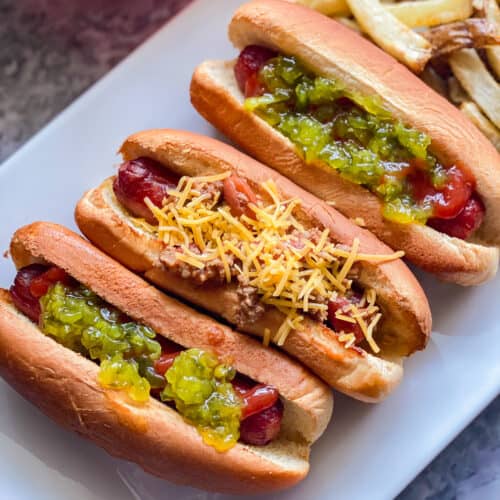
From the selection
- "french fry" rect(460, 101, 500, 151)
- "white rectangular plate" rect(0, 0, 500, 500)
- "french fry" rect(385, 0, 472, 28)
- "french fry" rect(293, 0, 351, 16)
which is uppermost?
"french fry" rect(293, 0, 351, 16)

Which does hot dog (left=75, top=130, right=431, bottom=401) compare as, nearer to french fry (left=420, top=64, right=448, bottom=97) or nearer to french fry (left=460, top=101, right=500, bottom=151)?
french fry (left=460, top=101, right=500, bottom=151)

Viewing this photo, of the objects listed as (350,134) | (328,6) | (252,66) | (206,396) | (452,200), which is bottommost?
(206,396)

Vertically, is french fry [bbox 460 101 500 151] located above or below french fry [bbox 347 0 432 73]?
below

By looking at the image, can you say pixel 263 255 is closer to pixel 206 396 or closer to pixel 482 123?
pixel 206 396

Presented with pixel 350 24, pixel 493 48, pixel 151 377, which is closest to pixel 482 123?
pixel 493 48

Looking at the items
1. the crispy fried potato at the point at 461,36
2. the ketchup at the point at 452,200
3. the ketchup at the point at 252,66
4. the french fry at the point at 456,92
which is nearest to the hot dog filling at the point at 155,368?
the ketchup at the point at 452,200

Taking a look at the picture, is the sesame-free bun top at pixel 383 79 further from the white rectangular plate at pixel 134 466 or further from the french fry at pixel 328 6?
the white rectangular plate at pixel 134 466

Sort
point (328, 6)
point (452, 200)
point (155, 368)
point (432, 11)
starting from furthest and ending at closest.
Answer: point (328, 6) < point (432, 11) < point (452, 200) < point (155, 368)

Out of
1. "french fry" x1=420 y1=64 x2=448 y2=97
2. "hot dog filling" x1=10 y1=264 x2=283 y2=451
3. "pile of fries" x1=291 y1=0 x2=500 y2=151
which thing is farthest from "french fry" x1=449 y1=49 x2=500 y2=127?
"hot dog filling" x1=10 y1=264 x2=283 y2=451
